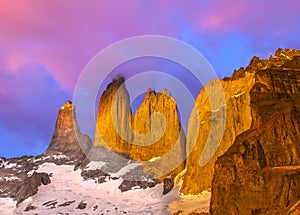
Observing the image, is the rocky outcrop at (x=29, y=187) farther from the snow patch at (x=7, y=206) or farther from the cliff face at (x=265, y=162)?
the cliff face at (x=265, y=162)

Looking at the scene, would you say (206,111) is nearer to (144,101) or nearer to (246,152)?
(144,101)

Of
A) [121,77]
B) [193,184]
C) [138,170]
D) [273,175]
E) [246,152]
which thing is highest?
[121,77]

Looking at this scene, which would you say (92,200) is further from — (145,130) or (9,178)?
(9,178)

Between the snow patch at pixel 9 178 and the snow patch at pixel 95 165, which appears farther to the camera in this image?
the snow patch at pixel 9 178

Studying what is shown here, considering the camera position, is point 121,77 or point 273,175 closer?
point 273,175

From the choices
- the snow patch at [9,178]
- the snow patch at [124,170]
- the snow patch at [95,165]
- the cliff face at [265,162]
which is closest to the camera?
the cliff face at [265,162]

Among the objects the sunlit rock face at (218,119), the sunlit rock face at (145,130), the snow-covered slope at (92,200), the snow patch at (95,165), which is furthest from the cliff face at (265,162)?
the snow patch at (95,165)

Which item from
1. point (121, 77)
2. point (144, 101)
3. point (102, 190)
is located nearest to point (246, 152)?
point (102, 190)
